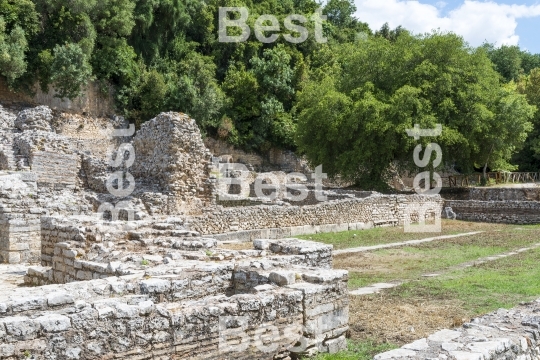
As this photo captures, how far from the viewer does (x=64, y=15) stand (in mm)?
36562

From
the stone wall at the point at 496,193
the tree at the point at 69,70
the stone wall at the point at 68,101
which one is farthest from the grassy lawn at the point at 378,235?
the stone wall at the point at 68,101

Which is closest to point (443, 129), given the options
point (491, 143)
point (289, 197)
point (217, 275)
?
point (491, 143)

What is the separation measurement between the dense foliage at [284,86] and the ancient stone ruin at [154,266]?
42.3 feet

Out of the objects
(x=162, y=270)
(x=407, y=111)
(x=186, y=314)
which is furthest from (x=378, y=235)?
(x=186, y=314)

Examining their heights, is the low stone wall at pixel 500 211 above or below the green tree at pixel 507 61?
below

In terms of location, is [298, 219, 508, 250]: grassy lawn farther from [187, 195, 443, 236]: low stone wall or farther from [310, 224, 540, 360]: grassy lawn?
[310, 224, 540, 360]: grassy lawn

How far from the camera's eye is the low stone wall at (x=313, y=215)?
768 inches

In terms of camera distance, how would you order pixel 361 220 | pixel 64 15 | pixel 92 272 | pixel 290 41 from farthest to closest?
pixel 290 41 < pixel 64 15 < pixel 361 220 < pixel 92 272

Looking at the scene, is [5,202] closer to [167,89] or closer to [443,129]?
[443,129]

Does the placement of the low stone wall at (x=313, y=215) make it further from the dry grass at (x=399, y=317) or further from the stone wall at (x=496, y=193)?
the dry grass at (x=399, y=317)

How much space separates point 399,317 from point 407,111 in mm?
23847

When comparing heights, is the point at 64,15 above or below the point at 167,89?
above

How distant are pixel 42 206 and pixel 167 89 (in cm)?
2888

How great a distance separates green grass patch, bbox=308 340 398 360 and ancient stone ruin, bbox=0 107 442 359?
0.17 metres
